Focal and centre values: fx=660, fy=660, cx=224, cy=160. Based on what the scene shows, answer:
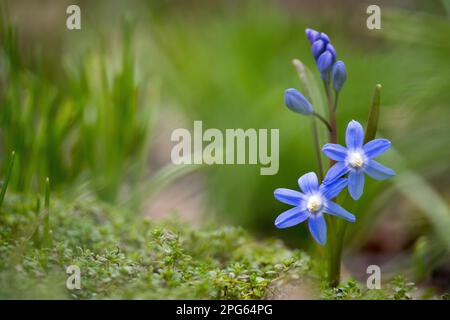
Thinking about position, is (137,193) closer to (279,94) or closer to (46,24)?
(279,94)

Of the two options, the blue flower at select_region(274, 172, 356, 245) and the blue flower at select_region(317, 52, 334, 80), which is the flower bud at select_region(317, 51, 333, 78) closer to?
the blue flower at select_region(317, 52, 334, 80)

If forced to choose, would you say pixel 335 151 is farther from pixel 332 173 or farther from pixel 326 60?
pixel 326 60

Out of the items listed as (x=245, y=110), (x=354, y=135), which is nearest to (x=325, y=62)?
(x=354, y=135)
